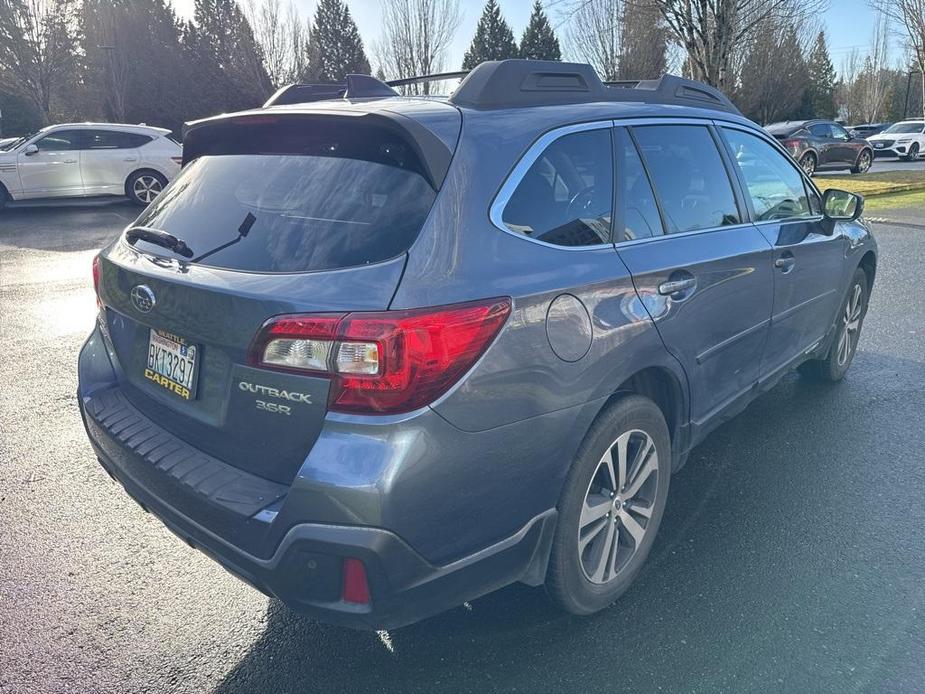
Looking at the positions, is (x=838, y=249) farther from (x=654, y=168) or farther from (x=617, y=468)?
(x=617, y=468)

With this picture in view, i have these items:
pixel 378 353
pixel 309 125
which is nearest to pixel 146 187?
pixel 309 125

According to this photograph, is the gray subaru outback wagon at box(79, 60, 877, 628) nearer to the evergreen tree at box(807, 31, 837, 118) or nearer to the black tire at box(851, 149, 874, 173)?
the black tire at box(851, 149, 874, 173)

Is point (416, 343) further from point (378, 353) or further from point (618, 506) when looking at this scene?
point (618, 506)

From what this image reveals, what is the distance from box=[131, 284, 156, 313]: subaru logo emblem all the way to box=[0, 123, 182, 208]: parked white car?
43.4 feet

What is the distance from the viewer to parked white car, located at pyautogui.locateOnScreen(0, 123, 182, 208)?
14141 millimetres

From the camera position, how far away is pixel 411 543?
1931 mm

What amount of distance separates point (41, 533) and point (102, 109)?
41849 mm

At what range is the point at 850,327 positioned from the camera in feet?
16.1

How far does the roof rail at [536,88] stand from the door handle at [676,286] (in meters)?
0.80

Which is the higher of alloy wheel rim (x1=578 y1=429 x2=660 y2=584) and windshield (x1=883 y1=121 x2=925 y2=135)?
windshield (x1=883 y1=121 x2=925 y2=135)

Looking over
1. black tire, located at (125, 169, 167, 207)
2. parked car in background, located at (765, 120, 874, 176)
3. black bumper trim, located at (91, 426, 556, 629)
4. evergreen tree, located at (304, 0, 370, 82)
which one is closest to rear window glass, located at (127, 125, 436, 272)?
black bumper trim, located at (91, 426, 556, 629)

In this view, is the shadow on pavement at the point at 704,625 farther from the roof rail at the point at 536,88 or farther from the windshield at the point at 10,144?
the windshield at the point at 10,144

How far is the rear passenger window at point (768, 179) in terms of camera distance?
12.0ft

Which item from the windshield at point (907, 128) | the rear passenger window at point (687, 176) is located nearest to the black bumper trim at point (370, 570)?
the rear passenger window at point (687, 176)
